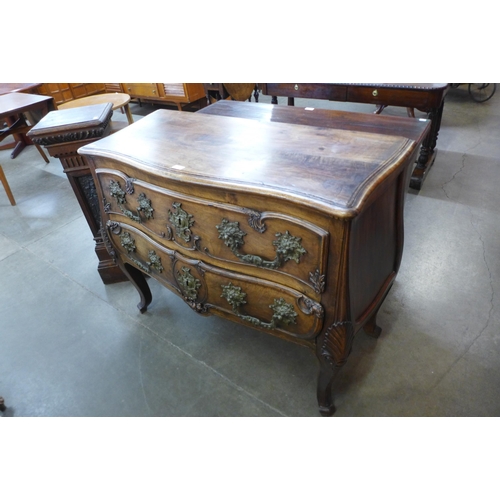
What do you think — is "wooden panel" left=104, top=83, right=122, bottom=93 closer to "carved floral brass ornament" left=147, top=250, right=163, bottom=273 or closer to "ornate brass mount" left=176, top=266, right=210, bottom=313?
"carved floral brass ornament" left=147, top=250, right=163, bottom=273

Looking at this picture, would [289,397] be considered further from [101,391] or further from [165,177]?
[165,177]

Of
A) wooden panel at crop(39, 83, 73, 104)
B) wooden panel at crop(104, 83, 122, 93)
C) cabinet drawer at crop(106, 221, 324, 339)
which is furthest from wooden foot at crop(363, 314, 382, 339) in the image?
wooden panel at crop(39, 83, 73, 104)

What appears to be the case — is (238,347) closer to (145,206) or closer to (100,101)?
(145,206)

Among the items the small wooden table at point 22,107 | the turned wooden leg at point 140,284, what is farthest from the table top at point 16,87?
the turned wooden leg at point 140,284

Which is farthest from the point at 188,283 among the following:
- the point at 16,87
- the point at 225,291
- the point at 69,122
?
the point at 16,87

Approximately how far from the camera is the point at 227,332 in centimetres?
177

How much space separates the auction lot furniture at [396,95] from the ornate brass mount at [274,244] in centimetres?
199

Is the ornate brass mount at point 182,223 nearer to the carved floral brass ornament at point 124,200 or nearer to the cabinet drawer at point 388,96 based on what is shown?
the carved floral brass ornament at point 124,200

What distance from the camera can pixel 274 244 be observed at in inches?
39.3

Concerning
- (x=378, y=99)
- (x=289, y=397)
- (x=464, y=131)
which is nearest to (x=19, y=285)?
(x=289, y=397)

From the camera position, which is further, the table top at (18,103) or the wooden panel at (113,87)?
the wooden panel at (113,87)

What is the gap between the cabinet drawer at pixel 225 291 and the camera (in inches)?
43.3

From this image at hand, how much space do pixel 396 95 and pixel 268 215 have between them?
203 cm

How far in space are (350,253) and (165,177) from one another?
0.59 meters
